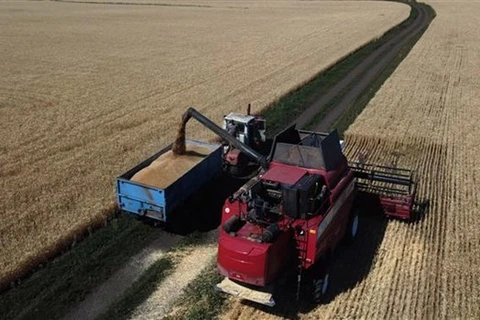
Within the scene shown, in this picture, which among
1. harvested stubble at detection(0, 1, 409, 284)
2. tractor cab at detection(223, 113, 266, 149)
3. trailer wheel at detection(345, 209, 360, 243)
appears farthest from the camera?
tractor cab at detection(223, 113, 266, 149)

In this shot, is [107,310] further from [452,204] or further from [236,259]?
[452,204]

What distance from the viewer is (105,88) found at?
30266 millimetres

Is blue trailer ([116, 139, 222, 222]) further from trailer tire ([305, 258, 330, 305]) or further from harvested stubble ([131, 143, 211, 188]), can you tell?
trailer tire ([305, 258, 330, 305])

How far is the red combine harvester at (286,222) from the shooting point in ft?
34.7

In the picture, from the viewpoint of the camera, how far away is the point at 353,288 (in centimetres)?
1247

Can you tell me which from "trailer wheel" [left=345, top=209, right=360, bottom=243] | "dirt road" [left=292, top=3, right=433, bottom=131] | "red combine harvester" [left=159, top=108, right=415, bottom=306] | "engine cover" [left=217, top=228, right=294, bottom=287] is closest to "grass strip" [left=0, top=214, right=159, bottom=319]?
"red combine harvester" [left=159, top=108, right=415, bottom=306]

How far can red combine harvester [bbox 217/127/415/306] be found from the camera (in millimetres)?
10578

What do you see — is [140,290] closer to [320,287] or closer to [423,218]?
[320,287]

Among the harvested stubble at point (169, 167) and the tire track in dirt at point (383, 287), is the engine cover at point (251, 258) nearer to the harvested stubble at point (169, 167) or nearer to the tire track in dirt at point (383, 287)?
the tire track in dirt at point (383, 287)

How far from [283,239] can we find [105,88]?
861 inches

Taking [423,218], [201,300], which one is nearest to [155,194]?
[201,300]

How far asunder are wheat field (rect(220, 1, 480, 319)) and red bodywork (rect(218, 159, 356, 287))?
1.28m

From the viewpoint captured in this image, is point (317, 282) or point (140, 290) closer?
point (317, 282)

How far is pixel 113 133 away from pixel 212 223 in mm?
8727
